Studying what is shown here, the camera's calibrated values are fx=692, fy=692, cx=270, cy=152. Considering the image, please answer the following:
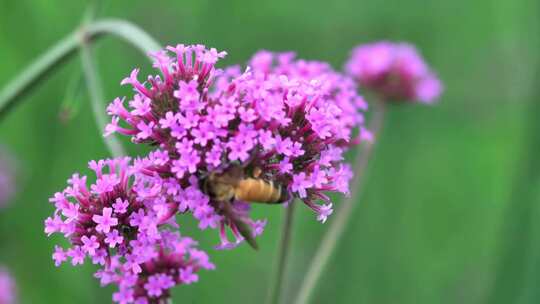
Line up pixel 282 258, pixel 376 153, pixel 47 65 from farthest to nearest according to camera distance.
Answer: pixel 376 153
pixel 47 65
pixel 282 258

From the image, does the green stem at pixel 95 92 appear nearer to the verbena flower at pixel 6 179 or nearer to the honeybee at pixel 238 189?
the honeybee at pixel 238 189

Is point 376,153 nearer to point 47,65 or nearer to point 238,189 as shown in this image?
point 47,65

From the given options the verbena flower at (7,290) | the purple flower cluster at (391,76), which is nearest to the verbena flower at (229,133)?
the purple flower cluster at (391,76)

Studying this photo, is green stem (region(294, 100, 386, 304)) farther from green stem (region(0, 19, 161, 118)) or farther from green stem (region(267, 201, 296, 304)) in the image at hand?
green stem (region(0, 19, 161, 118))

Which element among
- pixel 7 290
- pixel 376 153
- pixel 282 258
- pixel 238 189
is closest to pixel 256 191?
pixel 238 189

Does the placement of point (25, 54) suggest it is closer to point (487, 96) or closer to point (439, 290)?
point (439, 290)
